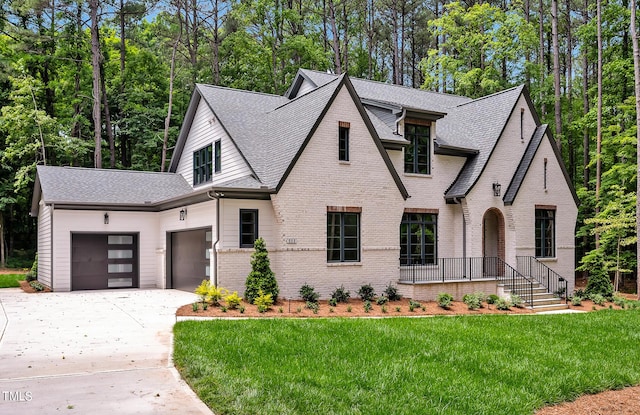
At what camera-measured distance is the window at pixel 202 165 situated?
20984 millimetres

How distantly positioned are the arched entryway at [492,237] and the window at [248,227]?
31.3 feet

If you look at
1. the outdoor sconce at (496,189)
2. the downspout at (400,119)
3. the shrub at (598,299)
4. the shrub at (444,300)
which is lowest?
the shrub at (598,299)

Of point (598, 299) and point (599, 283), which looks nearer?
point (598, 299)

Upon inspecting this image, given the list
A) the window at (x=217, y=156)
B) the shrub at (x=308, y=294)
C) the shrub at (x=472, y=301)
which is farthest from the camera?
the window at (x=217, y=156)

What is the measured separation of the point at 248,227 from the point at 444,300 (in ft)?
20.5

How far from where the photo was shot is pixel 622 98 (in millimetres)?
28781

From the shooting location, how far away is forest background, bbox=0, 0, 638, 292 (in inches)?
1204

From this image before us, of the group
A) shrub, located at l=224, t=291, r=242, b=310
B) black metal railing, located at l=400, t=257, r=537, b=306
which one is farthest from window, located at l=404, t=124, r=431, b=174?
shrub, located at l=224, t=291, r=242, b=310

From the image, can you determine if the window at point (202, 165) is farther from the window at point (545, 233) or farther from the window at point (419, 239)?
the window at point (545, 233)

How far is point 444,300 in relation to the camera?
1645cm

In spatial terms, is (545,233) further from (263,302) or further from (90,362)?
(90,362)

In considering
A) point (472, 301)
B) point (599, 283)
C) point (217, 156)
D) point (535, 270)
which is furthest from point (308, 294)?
point (599, 283)

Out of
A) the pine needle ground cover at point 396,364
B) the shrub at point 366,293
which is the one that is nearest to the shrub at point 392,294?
the shrub at point 366,293

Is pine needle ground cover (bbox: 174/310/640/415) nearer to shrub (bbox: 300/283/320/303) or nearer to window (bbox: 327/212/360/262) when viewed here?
shrub (bbox: 300/283/320/303)
